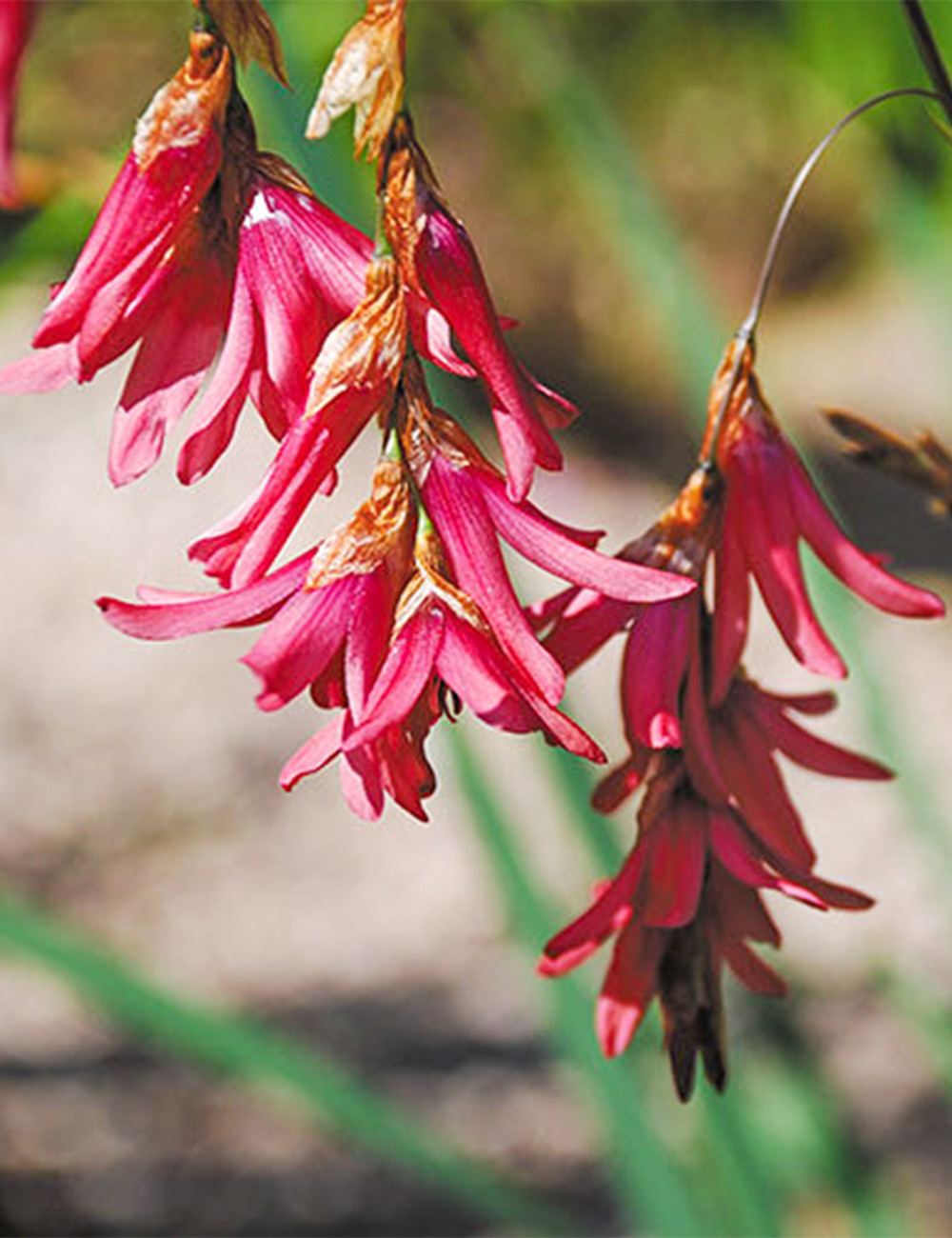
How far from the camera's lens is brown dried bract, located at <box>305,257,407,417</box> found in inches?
15.4

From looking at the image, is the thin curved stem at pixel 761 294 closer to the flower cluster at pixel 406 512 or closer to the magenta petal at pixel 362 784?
the flower cluster at pixel 406 512

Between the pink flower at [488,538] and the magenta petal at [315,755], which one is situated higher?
the pink flower at [488,538]

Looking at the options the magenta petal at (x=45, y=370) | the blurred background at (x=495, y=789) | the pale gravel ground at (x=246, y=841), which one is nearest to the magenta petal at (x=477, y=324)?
the magenta petal at (x=45, y=370)

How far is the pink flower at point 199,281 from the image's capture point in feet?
1.38

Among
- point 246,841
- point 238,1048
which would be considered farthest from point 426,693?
point 246,841

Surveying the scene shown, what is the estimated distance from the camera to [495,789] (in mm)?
1030

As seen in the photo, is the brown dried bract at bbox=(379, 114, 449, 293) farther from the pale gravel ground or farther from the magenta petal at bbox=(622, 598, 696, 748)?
the pale gravel ground

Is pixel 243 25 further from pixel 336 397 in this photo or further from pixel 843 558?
pixel 843 558

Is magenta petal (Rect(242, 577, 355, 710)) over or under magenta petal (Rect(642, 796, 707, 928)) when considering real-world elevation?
over

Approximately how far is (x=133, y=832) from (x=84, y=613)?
1.20ft

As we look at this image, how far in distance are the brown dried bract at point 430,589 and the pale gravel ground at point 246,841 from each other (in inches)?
51.0

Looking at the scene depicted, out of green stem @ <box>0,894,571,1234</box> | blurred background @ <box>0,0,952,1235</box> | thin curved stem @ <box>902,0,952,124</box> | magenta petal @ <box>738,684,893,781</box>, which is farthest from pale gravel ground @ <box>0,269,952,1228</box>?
thin curved stem @ <box>902,0,952,124</box>

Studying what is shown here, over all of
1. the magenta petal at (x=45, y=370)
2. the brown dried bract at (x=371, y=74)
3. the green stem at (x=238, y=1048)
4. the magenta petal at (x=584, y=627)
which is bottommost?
the green stem at (x=238, y=1048)

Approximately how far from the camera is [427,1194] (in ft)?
5.61
